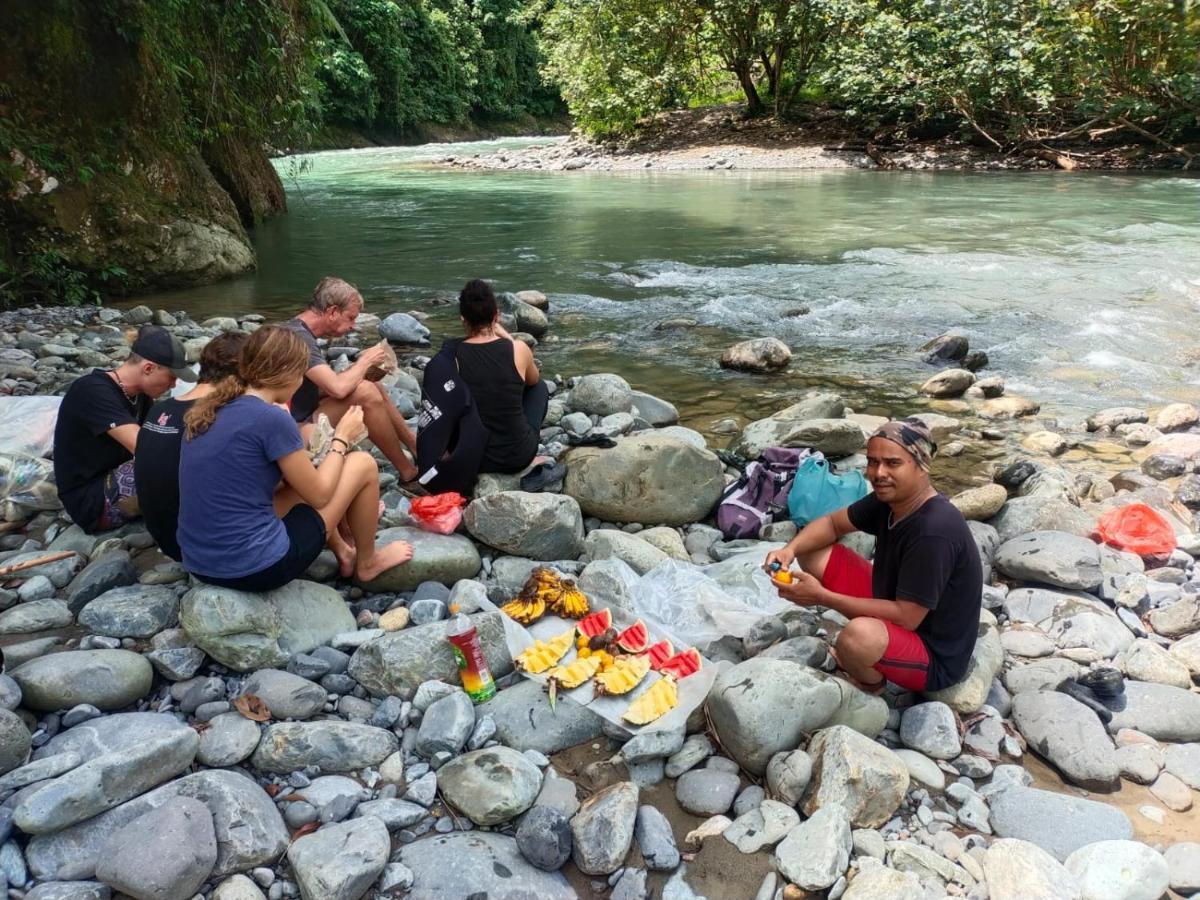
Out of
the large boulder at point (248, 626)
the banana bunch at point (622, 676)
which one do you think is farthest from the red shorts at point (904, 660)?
the large boulder at point (248, 626)

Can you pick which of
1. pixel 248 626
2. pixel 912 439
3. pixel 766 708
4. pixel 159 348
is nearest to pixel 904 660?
pixel 766 708

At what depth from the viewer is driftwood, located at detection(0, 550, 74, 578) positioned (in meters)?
3.78

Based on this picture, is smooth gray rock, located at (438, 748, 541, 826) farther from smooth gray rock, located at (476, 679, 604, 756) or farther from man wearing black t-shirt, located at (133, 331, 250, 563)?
man wearing black t-shirt, located at (133, 331, 250, 563)

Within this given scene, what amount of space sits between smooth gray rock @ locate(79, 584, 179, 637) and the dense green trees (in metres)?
24.0

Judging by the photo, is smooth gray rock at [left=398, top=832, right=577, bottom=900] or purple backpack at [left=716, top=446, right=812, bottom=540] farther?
purple backpack at [left=716, top=446, right=812, bottom=540]

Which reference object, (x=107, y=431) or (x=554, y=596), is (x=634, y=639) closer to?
(x=554, y=596)

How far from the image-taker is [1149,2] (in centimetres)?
2066

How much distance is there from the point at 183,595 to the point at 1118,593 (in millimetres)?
4347

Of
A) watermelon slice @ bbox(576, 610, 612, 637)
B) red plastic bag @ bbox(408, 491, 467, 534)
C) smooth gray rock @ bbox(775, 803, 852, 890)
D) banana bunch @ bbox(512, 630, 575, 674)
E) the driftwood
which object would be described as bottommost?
smooth gray rock @ bbox(775, 803, 852, 890)

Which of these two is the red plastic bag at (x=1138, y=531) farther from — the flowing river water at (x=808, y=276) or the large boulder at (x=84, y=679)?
the large boulder at (x=84, y=679)

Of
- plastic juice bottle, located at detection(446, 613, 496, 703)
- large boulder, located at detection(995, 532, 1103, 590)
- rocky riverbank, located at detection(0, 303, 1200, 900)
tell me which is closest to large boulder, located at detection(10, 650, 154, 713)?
rocky riverbank, located at detection(0, 303, 1200, 900)

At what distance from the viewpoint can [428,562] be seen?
12.7 ft

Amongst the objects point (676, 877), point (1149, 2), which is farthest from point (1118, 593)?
point (1149, 2)

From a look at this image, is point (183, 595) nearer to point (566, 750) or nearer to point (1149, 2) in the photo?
point (566, 750)
